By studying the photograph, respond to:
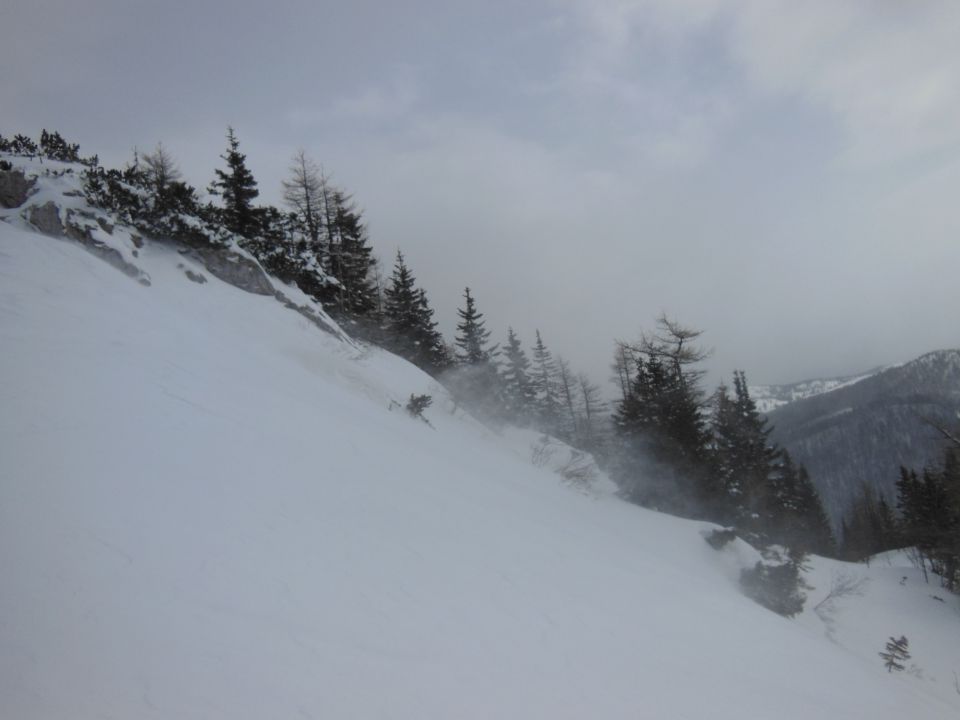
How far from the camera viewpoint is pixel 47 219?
37.5 feet

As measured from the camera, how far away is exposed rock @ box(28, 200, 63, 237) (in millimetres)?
11289

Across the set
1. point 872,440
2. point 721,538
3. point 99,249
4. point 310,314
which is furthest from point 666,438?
point 872,440

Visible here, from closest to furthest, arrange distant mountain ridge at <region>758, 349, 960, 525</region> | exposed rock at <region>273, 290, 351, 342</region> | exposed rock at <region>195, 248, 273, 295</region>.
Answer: exposed rock at <region>195, 248, 273, 295</region>, exposed rock at <region>273, 290, 351, 342</region>, distant mountain ridge at <region>758, 349, 960, 525</region>

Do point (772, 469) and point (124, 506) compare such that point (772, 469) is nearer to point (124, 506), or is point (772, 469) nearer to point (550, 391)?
point (550, 391)

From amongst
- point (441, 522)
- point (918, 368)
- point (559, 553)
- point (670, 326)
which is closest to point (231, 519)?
point (441, 522)

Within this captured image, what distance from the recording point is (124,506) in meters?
3.67

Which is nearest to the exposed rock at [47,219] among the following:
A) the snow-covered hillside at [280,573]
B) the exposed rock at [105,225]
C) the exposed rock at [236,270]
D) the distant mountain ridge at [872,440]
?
the exposed rock at [105,225]

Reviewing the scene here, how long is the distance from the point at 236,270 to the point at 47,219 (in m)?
5.51

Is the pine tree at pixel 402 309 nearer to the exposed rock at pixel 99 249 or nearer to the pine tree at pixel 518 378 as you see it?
the pine tree at pixel 518 378

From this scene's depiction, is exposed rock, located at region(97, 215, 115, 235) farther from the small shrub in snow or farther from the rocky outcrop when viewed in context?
the small shrub in snow

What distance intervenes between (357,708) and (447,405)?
15.6 metres

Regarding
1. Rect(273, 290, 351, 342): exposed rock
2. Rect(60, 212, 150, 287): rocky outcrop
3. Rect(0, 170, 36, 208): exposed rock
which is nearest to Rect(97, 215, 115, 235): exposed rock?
Rect(60, 212, 150, 287): rocky outcrop

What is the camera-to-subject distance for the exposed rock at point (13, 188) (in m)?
11.6

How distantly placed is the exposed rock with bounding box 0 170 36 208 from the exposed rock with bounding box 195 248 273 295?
15.1 ft
